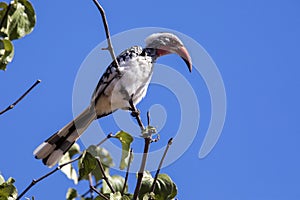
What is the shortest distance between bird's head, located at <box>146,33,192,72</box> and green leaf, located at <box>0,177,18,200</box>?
1.89 metres

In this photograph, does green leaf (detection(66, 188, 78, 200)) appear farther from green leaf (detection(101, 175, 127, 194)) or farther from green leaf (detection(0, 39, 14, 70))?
green leaf (detection(0, 39, 14, 70))

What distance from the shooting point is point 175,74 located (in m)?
3.51

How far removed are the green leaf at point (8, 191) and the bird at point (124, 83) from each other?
3.93 feet

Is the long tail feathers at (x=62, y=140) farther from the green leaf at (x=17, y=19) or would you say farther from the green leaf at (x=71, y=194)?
the green leaf at (x=17, y=19)

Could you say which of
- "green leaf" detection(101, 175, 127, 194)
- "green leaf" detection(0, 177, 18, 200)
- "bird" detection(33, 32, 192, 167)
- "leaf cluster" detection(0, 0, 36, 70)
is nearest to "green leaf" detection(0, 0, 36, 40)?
"leaf cluster" detection(0, 0, 36, 70)

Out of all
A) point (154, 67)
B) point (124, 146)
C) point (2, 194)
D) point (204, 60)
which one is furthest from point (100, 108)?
point (2, 194)

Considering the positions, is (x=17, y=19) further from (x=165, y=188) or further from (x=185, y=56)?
(x=185, y=56)

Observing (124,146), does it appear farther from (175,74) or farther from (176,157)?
(175,74)

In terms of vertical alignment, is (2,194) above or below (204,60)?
below

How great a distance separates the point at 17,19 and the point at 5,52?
164mm

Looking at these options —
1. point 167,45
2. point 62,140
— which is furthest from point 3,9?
point 167,45

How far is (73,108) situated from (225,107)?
1028mm

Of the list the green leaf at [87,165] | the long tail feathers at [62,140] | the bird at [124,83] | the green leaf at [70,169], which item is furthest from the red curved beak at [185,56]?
the green leaf at [87,165]

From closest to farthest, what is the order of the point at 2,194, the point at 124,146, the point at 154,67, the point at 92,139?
the point at 2,194, the point at 124,146, the point at 92,139, the point at 154,67
